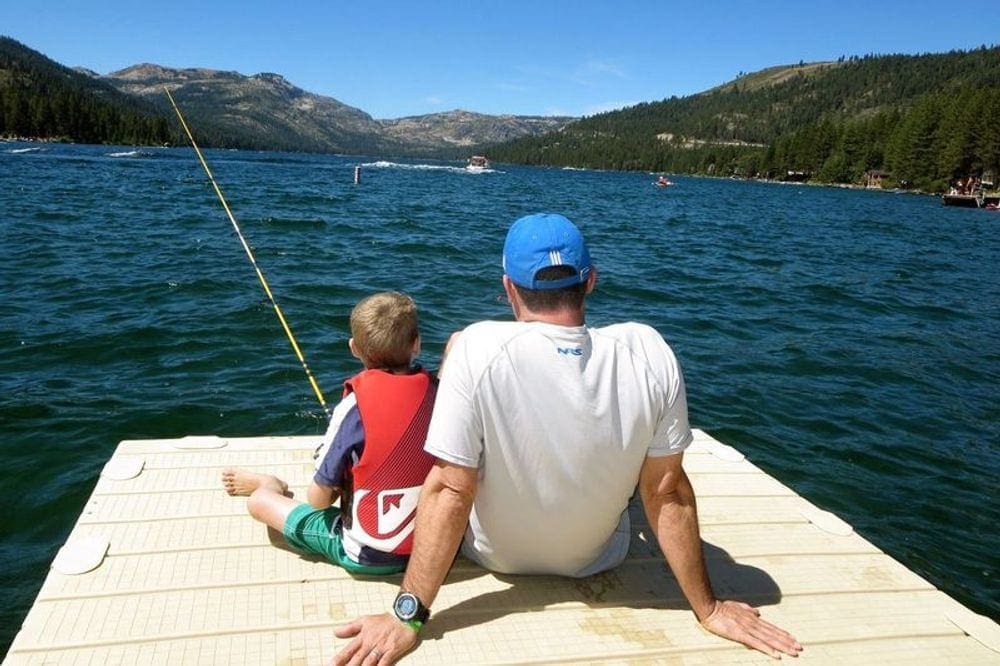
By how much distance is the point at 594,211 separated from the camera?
39719mm

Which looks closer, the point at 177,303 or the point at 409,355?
the point at 409,355

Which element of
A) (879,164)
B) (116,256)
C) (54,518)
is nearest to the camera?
(54,518)

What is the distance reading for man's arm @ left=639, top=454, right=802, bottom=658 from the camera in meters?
2.79

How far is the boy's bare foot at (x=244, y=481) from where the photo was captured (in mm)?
3995

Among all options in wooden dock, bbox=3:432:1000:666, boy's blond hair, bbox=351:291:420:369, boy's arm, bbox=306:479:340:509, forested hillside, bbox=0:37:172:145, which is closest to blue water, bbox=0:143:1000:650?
wooden dock, bbox=3:432:1000:666

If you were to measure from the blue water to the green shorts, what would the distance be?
226cm

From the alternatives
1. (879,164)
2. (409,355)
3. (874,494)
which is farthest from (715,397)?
(879,164)

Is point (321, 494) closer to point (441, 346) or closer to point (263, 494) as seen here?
point (263, 494)

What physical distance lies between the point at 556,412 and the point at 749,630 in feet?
4.71

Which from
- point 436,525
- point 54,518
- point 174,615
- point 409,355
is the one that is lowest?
point 54,518

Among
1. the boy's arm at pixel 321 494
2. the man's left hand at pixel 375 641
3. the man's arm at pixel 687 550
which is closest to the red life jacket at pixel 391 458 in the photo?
the boy's arm at pixel 321 494

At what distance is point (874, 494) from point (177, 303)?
11.0m

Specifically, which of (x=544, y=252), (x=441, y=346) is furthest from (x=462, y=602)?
(x=441, y=346)

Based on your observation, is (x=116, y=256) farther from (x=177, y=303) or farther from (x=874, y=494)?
(x=874, y=494)
